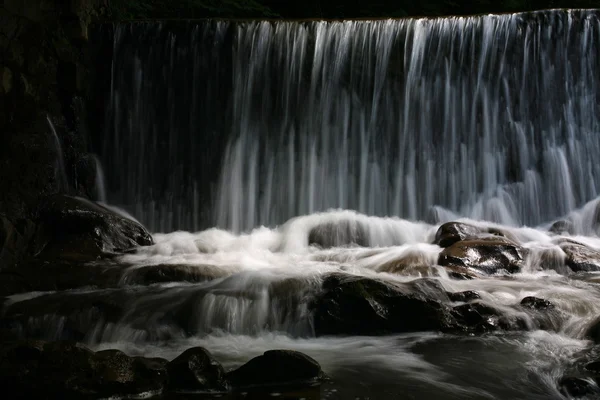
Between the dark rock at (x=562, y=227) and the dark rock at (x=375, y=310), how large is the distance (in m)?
5.15

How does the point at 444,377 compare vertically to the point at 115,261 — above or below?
below

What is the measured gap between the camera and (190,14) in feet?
52.4

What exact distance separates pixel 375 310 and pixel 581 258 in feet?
12.5

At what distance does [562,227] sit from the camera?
1034 cm

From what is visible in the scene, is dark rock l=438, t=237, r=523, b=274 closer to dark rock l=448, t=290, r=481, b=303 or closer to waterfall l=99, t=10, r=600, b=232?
dark rock l=448, t=290, r=481, b=303

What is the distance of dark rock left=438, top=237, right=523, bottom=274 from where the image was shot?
7906 mm

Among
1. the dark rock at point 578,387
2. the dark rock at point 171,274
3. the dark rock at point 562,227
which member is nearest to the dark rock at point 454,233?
the dark rock at point 562,227

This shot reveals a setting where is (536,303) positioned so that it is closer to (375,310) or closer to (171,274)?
(375,310)

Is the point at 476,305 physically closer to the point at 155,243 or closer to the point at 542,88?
the point at 155,243

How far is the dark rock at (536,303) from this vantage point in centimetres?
621

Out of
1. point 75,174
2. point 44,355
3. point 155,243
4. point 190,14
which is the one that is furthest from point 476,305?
point 190,14

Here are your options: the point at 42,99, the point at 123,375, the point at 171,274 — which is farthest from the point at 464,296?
the point at 42,99

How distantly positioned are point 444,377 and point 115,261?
17.5ft

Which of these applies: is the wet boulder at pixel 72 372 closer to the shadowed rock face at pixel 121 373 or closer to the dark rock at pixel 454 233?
the shadowed rock face at pixel 121 373
